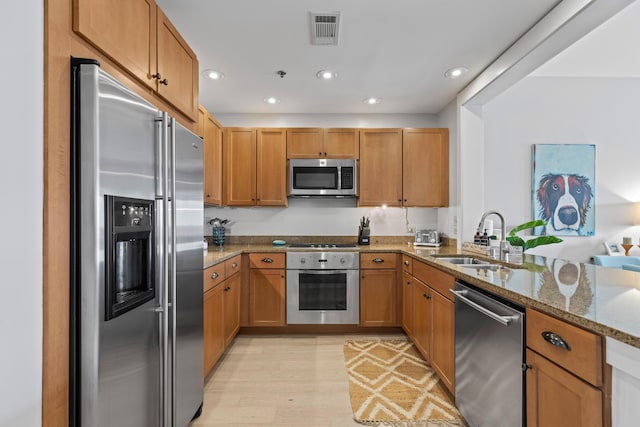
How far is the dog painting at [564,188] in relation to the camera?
372 cm

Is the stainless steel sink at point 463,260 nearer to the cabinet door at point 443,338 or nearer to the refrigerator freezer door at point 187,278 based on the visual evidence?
the cabinet door at point 443,338

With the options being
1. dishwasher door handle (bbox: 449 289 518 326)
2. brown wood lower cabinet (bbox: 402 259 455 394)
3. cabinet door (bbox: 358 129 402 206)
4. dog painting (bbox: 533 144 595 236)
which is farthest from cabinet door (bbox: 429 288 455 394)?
dog painting (bbox: 533 144 595 236)

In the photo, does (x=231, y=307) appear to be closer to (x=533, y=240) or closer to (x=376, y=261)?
(x=376, y=261)

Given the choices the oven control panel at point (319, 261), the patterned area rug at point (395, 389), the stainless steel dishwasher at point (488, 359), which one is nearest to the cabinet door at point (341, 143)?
the oven control panel at point (319, 261)

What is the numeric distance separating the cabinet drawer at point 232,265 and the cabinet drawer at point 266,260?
162 mm

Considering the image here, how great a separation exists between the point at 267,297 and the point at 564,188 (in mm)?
3571

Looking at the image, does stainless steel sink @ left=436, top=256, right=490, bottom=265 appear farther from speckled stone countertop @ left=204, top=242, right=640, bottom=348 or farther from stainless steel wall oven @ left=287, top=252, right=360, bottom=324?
stainless steel wall oven @ left=287, top=252, right=360, bottom=324

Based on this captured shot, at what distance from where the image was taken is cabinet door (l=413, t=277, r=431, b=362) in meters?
2.62

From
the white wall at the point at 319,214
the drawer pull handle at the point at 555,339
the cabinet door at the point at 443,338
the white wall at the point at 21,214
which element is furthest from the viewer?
the white wall at the point at 319,214

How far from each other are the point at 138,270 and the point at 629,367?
67.2 inches

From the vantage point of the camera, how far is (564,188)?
3766 millimetres

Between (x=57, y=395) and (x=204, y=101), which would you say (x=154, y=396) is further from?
(x=204, y=101)

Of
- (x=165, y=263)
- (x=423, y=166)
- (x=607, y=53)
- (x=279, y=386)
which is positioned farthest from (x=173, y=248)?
(x=607, y=53)

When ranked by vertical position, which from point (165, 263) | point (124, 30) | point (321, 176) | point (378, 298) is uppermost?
point (124, 30)
